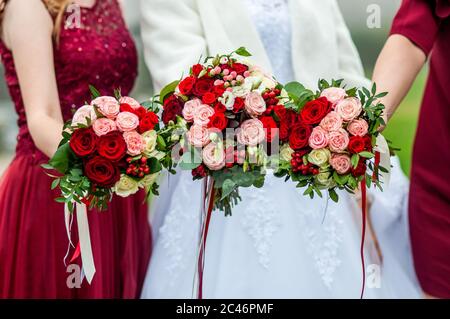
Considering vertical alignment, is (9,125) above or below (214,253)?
above

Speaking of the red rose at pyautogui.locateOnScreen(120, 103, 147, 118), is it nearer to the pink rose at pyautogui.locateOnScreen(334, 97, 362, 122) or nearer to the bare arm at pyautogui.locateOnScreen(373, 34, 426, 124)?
the pink rose at pyautogui.locateOnScreen(334, 97, 362, 122)

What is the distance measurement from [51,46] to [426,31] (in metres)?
1.25

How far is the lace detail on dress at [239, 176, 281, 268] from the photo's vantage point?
7.80 ft

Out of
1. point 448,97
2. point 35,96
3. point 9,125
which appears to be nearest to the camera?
point 35,96

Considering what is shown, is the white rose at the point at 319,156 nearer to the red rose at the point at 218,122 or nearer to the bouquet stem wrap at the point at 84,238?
the red rose at the point at 218,122

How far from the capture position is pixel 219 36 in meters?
2.52

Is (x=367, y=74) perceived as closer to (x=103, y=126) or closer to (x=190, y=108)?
(x=190, y=108)

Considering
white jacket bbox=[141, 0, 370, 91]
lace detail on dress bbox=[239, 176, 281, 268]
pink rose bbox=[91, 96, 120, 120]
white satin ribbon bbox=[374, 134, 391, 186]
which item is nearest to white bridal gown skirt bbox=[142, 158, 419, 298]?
lace detail on dress bbox=[239, 176, 281, 268]

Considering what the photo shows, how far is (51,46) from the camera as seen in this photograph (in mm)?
2332

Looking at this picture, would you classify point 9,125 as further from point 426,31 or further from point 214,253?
point 426,31

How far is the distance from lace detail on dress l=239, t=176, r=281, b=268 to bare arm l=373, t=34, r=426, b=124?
0.53 metres

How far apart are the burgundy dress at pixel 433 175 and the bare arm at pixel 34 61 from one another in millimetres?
1177

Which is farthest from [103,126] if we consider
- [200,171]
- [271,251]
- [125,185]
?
[271,251]
